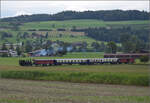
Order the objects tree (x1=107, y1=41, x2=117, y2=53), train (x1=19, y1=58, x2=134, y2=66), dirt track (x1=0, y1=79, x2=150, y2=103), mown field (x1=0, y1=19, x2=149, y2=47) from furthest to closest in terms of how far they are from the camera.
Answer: mown field (x1=0, y1=19, x2=149, y2=47)
tree (x1=107, y1=41, x2=117, y2=53)
train (x1=19, y1=58, x2=134, y2=66)
dirt track (x1=0, y1=79, x2=150, y2=103)

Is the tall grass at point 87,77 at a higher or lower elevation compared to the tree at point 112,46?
higher

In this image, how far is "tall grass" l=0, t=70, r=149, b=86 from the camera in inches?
1715

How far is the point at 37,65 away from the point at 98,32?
95356 mm

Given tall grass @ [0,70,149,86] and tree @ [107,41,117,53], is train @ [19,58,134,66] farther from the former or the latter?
tree @ [107,41,117,53]

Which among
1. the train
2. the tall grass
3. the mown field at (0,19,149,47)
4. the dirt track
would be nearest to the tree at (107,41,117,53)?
the mown field at (0,19,149,47)

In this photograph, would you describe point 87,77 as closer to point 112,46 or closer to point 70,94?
point 70,94

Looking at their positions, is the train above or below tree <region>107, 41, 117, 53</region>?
above

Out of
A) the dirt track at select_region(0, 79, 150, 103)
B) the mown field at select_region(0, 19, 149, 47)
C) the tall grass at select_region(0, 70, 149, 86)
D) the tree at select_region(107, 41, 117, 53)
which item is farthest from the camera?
the mown field at select_region(0, 19, 149, 47)

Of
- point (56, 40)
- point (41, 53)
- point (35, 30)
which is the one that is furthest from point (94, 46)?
point (35, 30)

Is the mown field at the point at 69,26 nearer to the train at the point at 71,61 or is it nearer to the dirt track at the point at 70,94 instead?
the train at the point at 71,61

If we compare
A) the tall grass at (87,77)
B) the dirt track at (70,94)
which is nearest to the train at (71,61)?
the tall grass at (87,77)

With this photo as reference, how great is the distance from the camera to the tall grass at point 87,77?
43562 mm

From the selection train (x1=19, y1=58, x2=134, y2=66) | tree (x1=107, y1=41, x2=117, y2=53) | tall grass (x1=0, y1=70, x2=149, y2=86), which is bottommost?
tree (x1=107, y1=41, x2=117, y2=53)

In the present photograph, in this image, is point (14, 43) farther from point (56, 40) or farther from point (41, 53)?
point (41, 53)
